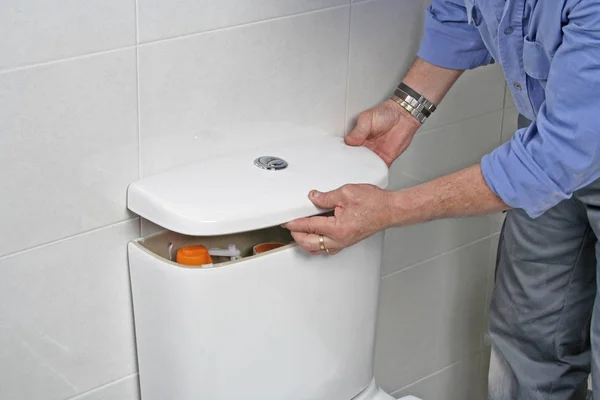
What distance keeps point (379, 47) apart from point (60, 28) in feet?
1.68

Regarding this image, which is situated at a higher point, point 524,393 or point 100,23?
point 100,23

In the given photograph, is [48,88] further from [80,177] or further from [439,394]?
[439,394]

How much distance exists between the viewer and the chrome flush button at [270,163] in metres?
1.25

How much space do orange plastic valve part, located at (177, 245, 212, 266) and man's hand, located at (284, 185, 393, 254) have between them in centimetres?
11

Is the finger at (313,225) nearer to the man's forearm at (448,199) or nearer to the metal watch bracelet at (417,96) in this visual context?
the man's forearm at (448,199)

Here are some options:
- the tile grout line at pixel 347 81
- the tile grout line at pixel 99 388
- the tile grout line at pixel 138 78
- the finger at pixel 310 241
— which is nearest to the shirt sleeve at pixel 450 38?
the tile grout line at pixel 347 81

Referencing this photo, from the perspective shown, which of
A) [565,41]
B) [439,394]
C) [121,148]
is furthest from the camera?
[439,394]

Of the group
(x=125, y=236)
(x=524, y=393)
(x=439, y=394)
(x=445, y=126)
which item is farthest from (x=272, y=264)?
(x=439, y=394)

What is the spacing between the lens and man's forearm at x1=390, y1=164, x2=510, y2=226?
3.87 feet

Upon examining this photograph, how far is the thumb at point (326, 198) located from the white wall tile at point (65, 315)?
237 millimetres

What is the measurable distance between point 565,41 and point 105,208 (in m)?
0.59

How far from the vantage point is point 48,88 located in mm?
1065

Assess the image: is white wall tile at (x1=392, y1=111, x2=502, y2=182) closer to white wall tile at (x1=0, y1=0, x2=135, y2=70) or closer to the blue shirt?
the blue shirt

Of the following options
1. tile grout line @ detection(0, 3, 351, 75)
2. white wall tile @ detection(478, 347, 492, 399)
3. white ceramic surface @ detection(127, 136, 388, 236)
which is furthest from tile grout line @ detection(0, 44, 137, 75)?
white wall tile @ detection(478, 347, 492, 399)
